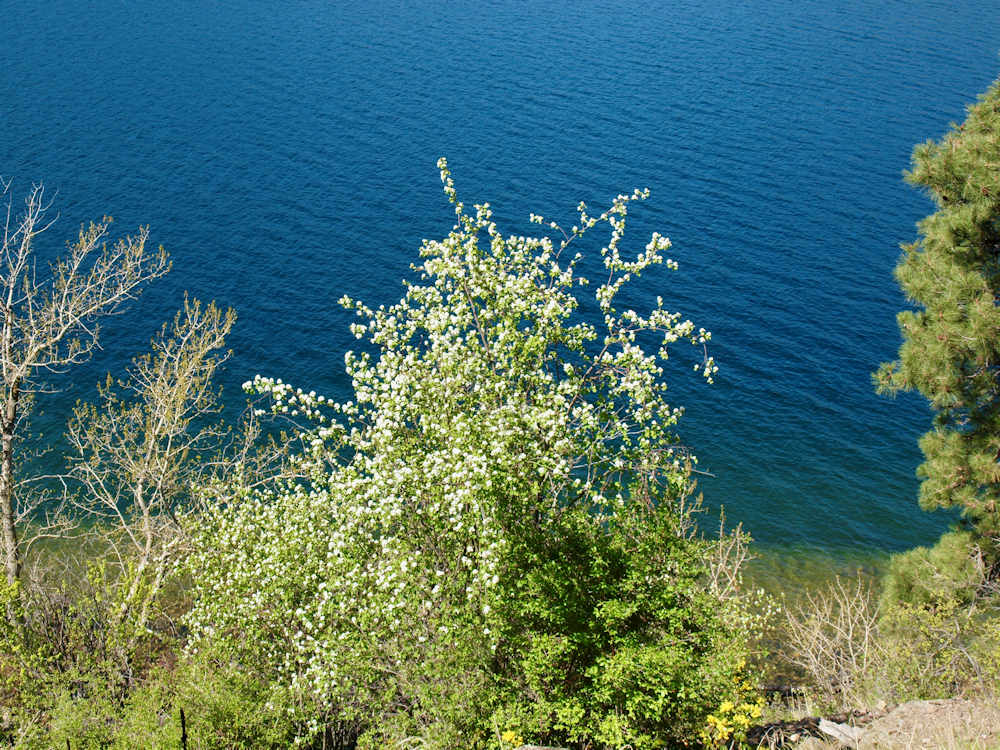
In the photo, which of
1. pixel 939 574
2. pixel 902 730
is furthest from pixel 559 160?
pixel 902 730

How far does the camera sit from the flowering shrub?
1666cm

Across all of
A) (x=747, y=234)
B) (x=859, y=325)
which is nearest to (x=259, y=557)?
(x=859, y=325)

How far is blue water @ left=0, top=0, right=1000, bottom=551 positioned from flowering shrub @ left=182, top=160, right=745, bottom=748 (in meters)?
25.9

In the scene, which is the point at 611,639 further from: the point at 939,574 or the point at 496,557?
the point at 939,574

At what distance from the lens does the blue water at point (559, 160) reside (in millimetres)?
50156

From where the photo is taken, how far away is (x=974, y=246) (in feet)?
85.6

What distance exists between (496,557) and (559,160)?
6322 centimetres

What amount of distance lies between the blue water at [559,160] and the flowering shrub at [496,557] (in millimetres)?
25919

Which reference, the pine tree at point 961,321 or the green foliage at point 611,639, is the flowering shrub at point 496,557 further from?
the pine tree at point 961,321

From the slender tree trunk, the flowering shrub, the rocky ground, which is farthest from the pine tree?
the slender tree trunk

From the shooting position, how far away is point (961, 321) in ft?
84.2

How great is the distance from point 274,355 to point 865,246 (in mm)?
45600

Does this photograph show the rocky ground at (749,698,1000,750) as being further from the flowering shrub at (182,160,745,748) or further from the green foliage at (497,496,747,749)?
the flowering shrub at (182,160,745,748)

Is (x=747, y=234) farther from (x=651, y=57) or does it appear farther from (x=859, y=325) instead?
(x=651, y=57)
